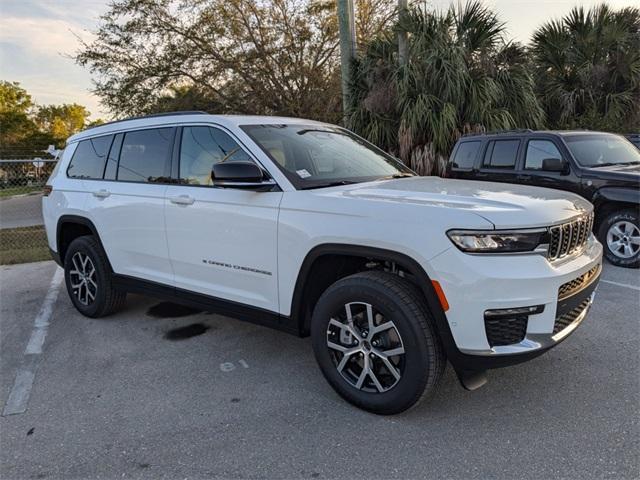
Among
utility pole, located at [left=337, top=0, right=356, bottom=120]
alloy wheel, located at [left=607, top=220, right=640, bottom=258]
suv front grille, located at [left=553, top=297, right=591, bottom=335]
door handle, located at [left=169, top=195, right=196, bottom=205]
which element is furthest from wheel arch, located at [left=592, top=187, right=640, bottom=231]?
utility pole, located at [left=337, top=0, right=356, bottom=120]

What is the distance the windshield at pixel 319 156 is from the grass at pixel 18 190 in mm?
10344

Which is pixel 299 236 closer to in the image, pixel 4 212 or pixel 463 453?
pixel 463 453

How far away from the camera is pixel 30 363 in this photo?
157 inches

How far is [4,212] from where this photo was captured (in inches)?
536

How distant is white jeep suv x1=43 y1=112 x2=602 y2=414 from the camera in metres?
2.61

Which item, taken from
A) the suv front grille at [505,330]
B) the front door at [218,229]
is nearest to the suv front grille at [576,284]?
the suv front grille at [505,330]

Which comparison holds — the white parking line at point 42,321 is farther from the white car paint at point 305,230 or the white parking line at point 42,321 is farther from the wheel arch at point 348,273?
the wheel arch at point 348,273

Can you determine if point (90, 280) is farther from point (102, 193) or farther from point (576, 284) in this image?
point (576, 284)

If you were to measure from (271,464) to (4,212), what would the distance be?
14.0 m

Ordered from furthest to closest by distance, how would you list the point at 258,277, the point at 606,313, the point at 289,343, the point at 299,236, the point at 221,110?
the point at 221,110
the point at 606,313
the point at 289,343
the point at 258,277
the point at 299,236

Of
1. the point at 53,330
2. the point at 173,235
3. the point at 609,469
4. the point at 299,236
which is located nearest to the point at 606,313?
the point at 609,469

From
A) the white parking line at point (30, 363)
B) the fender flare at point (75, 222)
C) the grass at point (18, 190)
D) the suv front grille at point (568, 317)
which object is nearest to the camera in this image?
the suv front grille at point (568, 317)

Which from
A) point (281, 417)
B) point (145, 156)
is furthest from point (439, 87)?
point (281, 417)

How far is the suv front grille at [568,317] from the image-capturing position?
2762 millimetres
